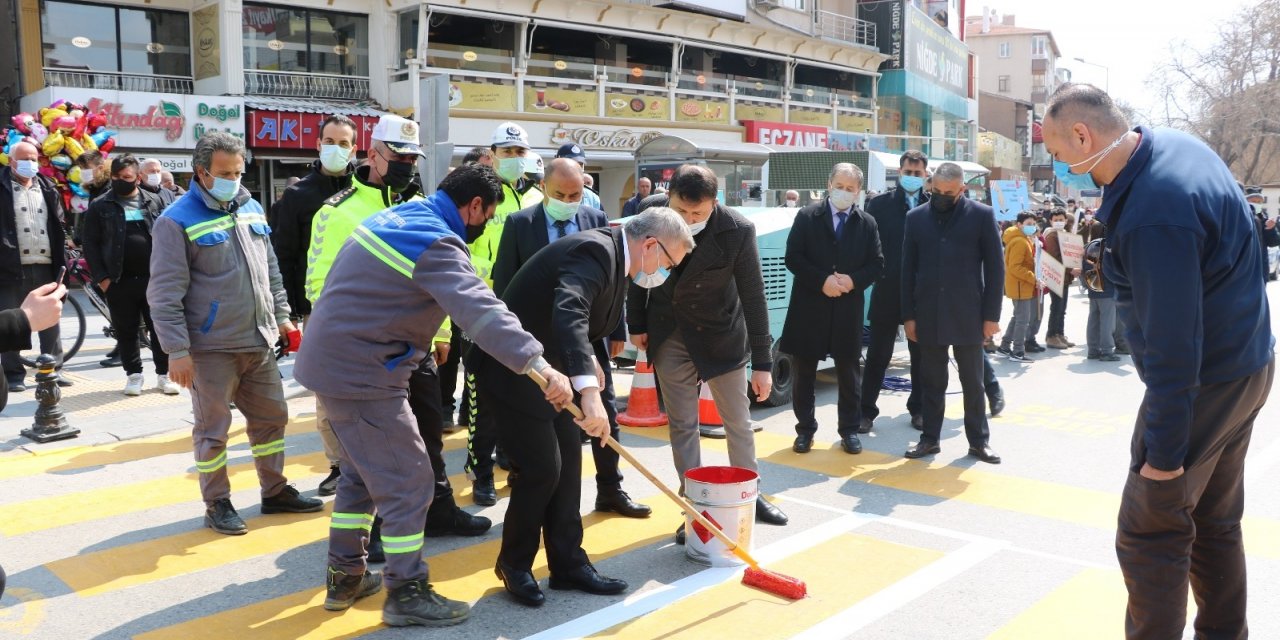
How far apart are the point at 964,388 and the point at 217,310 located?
4.86 metres

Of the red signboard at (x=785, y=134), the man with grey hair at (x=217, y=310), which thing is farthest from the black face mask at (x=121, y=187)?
the red signboard at (x=785, y=134)

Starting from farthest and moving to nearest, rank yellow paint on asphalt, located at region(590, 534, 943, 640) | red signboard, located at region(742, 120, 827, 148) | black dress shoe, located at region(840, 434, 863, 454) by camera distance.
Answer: red signboard, located at region(742, 120, 827, 148), black dress shoe, located at region(840, 434, 863, 454), yellow paint on asphalt, located at region(590, 534, 943, 640)

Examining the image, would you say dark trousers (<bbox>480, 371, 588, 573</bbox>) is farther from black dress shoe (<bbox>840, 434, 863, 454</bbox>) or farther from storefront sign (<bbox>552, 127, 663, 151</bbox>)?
storefront sign (<bbox>552, 127, 663, 151</bbox>)

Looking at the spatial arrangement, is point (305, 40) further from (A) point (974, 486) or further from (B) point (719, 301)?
(A) point (974, 486)

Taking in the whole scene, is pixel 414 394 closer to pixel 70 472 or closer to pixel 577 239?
pixel 577 239

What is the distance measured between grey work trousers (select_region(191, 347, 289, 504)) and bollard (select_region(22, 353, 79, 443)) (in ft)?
8.23

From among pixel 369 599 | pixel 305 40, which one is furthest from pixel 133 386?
pixel 305 40

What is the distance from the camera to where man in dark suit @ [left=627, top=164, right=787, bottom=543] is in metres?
5.49

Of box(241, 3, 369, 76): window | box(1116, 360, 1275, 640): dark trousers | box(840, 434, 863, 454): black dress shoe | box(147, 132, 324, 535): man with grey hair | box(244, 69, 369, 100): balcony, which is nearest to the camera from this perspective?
box(1116, 360, 1275, 640): dark trousers

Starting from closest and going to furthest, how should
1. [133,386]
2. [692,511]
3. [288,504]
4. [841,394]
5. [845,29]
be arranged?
1. [692,511]
2. [288,504]
3. [841,394]
4. [133,386]
5. [845,29]

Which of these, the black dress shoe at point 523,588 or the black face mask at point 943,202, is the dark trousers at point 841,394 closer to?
the black face mask at point 943,202

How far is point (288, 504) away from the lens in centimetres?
572

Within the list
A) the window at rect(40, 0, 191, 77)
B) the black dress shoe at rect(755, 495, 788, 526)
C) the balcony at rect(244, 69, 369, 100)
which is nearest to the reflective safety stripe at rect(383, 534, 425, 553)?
the black dress shoe at rect(755, 495, 788, 526)

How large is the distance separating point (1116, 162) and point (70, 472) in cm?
623
